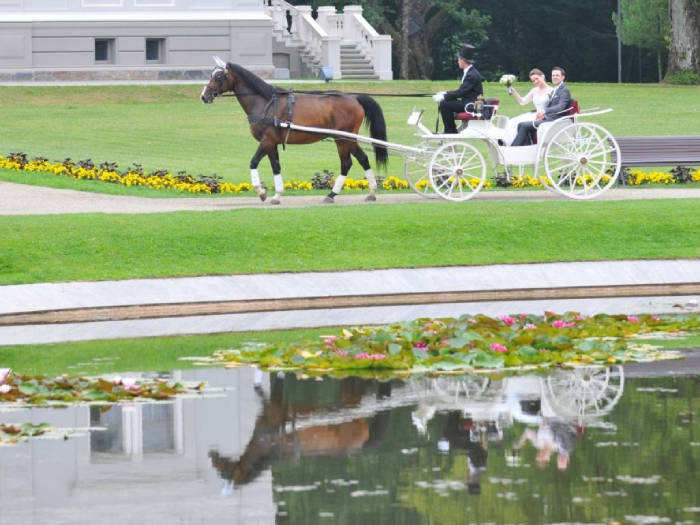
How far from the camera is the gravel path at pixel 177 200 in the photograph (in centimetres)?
2392

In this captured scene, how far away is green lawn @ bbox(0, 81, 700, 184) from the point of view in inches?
1341

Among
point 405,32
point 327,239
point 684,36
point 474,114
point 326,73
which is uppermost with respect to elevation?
point 405,32

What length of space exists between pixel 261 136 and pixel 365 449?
45.9 ft

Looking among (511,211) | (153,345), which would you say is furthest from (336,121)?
(153,345)

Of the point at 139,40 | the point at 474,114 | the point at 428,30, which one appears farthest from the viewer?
the point at 428,30

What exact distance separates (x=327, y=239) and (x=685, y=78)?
3540 centimetres

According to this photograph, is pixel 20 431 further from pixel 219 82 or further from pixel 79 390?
pixel 219 82

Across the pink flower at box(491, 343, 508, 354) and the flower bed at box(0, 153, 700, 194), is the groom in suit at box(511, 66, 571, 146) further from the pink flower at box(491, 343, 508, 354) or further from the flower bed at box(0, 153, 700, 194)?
the pink flower at box(491, 343, 508, 354)

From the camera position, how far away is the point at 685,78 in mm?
53531

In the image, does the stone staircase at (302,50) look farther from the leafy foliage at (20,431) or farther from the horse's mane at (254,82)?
the leafy foliage at (20,431)

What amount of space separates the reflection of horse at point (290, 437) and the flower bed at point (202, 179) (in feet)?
48.1

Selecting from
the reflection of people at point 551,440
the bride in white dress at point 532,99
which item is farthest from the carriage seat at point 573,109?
the reflection of people at point 551,440

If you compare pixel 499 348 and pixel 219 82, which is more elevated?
pixel 219 82

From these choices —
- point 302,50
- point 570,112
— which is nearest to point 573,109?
point 570,112
